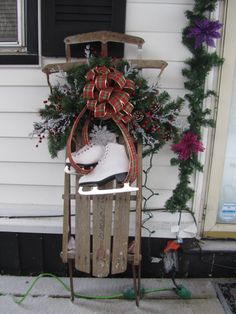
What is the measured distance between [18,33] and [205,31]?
1.08 m

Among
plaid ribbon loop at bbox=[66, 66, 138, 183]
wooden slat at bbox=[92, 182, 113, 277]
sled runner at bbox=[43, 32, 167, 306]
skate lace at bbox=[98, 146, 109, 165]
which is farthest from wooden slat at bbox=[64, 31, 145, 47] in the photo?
wooden slat at bbox=[92, 182, 113, 277]

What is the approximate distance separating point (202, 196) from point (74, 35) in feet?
4.19

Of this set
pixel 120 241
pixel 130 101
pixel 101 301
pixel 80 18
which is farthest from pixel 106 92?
A: pixel 101 301

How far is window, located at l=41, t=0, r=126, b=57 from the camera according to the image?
169 cm

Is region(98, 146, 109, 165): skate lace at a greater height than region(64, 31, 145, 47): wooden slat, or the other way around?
region(64, 31, 145, 47): wooden slat

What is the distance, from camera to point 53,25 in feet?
5.62

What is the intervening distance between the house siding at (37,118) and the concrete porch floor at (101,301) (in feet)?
1.62

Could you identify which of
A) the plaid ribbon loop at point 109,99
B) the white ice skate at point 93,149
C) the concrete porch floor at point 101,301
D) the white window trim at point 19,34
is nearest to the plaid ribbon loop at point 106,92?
the plaid ribbon loop at point 109,99

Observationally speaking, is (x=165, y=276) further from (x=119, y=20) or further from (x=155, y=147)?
(x=119, y=20)

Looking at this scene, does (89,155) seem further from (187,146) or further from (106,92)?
(187,146)

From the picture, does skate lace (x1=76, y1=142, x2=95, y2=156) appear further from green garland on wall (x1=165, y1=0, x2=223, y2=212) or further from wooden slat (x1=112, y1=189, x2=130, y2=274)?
green garland on wall (x1=165, y1=0, x2=223, y2=212)

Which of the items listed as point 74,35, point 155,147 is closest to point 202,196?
point 155,147

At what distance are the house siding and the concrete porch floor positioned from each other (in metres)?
0.49

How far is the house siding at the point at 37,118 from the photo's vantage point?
1.73 m
